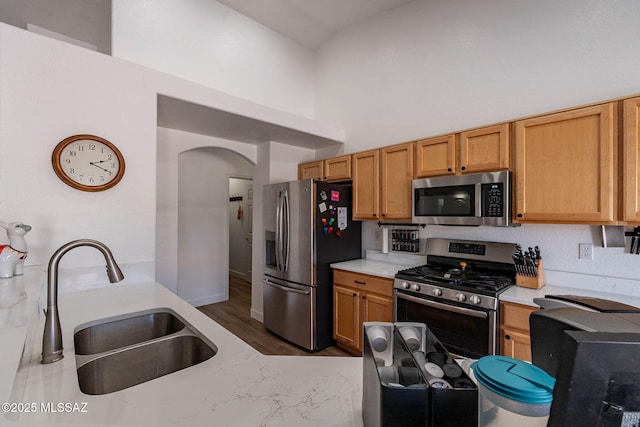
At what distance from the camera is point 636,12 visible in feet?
6.15

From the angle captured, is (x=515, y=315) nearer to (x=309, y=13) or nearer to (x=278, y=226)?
(x=278, y=226)

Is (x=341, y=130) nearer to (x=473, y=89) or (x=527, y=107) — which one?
(x=473, y=89)

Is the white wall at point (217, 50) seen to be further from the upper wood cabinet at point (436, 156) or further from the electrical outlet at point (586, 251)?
the electrical outlet at point (586, 251)

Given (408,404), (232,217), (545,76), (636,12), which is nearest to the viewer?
(408,404)

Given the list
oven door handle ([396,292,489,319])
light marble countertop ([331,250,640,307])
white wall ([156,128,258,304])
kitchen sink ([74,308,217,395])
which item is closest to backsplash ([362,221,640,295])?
light marble countertop ([331,250,640,307])

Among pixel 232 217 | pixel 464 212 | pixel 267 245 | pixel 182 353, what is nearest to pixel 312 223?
pixel 267 245

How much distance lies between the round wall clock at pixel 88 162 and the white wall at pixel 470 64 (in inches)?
98.7

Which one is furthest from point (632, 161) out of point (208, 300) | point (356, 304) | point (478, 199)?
point (208, 300)

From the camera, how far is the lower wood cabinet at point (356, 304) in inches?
99.8

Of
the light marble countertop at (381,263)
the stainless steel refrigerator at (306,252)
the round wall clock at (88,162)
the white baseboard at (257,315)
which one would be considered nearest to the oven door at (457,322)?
the light marble countertop at (381,263)

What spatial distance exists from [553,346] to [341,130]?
3.37 metres

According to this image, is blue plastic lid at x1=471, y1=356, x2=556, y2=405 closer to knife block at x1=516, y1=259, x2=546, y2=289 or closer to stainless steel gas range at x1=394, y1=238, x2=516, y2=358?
stainless steel gas range at x1=394, y1=238, x2=516, y2=358

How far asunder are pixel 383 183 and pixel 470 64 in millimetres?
1364

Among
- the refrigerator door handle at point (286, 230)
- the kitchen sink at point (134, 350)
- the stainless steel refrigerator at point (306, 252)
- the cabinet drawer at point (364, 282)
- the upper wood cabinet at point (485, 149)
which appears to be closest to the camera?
the kitchen sink at point (134, 350)
